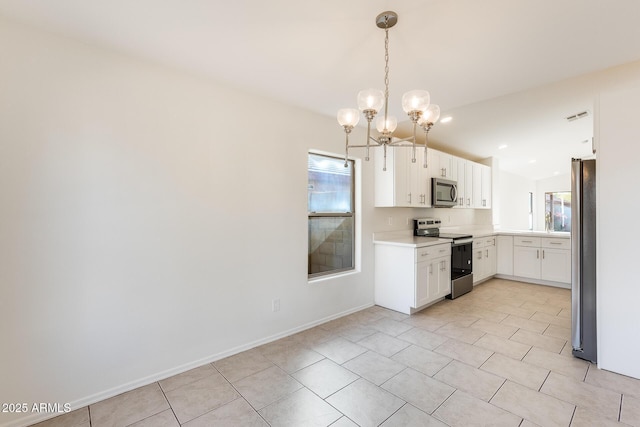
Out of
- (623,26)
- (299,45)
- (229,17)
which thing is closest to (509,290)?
(623,26)

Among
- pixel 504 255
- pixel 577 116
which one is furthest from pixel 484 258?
pixel 577 116

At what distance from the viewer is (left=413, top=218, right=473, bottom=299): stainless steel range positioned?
167 inches

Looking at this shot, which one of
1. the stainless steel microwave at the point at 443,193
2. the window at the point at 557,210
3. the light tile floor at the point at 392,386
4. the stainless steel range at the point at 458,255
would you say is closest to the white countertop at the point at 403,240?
the stainless steel range at the point at 458,255

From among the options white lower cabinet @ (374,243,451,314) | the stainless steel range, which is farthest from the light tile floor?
the stainless steel range

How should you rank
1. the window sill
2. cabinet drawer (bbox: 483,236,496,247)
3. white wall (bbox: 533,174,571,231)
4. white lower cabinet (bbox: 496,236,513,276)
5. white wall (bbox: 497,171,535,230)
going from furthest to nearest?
1. white wall (bbox: 533,174,571,231)
2. white wall (bbox: 497,171,535,230)
3. white lower cabinet (bbox: 496,236,513,276)
4. cabinet drawer (bbox: 483,236,496,247)
5. the window sill

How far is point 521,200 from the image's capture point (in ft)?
27.7

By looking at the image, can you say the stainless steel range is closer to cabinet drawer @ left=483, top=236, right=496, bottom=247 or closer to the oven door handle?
the oven door handle

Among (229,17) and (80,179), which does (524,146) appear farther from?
(80,179)

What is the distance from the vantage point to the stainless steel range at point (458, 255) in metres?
4.23

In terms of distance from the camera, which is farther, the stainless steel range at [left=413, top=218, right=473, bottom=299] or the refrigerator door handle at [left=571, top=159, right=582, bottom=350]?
the stainless steel range at [left=413, top=218, right=473, bottom=299]

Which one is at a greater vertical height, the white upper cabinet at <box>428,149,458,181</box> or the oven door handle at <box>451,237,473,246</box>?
the white upper cabinet at <box>428,149,458,181</box>

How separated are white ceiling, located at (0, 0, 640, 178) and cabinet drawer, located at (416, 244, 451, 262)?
177 centimetres

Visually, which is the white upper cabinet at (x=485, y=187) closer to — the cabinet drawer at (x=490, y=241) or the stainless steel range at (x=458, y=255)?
the cabinet drawer at (x=490, y=241)

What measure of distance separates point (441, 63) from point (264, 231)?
6.96 ft
